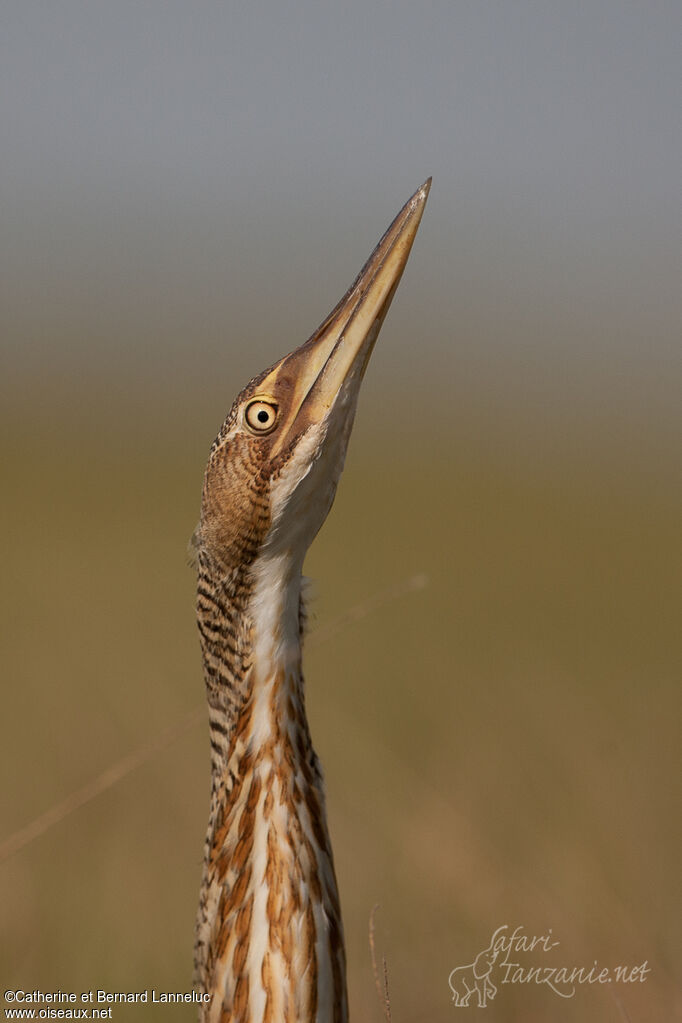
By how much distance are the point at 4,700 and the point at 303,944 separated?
4.81 metres

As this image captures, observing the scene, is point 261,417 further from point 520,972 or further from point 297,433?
point 520,972

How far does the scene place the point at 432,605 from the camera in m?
11.4

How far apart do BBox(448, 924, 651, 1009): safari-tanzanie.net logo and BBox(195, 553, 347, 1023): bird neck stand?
149 centimetres

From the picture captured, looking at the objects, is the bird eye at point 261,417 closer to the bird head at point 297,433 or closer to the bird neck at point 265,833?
the bird head at point 297,433

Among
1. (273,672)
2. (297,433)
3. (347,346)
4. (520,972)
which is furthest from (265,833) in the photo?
(520,972)

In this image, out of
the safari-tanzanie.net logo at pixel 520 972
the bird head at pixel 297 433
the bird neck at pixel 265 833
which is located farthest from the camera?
the safari-tanzanie.net logo at pixel 520 972

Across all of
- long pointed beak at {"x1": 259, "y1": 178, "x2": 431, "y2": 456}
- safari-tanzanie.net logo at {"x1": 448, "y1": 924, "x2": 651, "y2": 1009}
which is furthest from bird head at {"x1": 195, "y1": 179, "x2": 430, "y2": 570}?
safari-tanzanie.net logo at {"x1": 448, "y1": 924, "x2": 651, "y2": 1009}

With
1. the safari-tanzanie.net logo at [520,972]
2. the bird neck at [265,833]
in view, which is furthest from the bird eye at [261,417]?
the safari-tanzanie.net logo at [520,972]

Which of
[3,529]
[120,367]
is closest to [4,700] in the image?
[3,529]

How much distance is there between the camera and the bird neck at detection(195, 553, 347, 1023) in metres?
3.17

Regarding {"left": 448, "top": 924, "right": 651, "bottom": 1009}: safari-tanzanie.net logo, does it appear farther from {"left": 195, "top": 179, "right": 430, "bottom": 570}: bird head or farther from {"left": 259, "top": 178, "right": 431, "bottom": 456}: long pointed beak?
{"left": 259, "top": 178, "right": 431, "bottom": 456}: long pointed beak

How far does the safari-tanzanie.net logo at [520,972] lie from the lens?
15.0 ft

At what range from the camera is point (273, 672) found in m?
3.34

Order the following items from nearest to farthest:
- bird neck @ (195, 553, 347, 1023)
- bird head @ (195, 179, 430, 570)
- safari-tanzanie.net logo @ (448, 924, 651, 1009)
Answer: bird neck @ (195, 553, 347, 1023) → bird head @ (195, 179, 430, 570) → safari-tanzanie.net logo @ (448, 924, 651, 1009)
